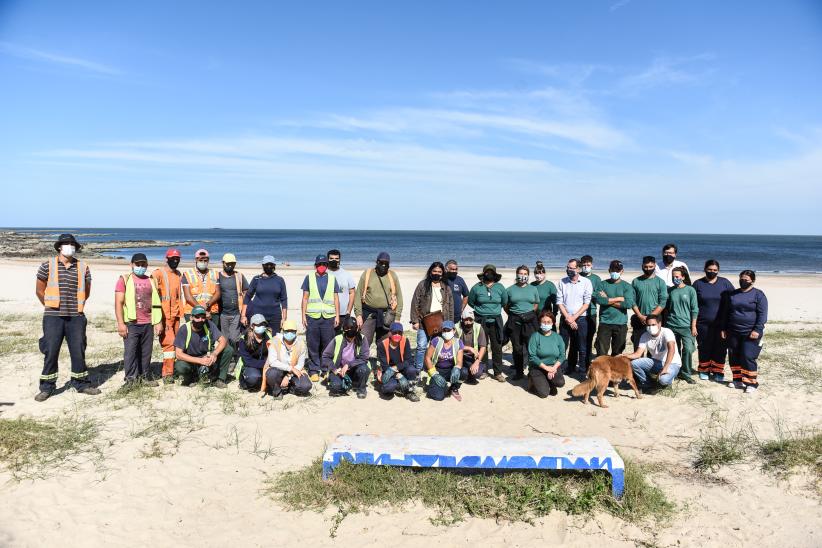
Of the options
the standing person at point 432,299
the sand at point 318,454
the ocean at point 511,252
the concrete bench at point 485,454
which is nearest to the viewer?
the sand at point 318,454

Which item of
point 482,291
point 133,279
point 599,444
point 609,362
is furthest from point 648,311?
point 133,279

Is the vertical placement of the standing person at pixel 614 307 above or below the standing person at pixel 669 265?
below

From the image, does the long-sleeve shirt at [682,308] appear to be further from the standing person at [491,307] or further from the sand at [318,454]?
the standing person at [491,307]

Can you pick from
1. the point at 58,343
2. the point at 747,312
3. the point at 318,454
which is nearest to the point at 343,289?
the point at 318,454

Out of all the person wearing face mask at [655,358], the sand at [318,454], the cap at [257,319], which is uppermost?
the cap at [257,319]

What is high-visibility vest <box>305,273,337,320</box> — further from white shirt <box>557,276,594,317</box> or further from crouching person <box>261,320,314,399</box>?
white shirt <box>557,276,594,317</box>

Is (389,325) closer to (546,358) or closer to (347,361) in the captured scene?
(347,361)

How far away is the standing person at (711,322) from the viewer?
7914 mm

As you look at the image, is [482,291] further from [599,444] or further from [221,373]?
[221,373]

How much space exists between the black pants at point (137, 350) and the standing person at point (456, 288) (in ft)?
15.0

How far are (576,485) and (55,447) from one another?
5324 mm

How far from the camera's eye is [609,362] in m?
7.11

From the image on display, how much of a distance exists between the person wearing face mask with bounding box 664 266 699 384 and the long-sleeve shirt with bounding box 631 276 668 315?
150mm

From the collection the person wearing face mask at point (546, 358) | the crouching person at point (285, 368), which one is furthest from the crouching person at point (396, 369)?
the person wearing face mask at point (546, 358)
